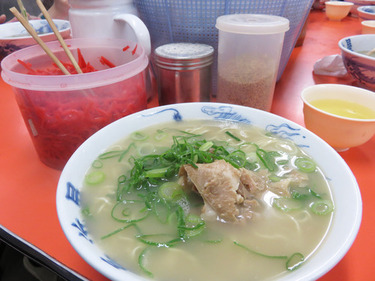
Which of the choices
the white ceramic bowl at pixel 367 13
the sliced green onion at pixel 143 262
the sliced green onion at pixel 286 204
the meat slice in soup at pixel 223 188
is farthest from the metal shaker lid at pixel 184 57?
the white ceramic bowl at pixel 367 13

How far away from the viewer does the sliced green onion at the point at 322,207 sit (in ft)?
3.15

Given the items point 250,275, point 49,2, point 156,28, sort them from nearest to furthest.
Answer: point 250,275
point 156,28
point 49,2

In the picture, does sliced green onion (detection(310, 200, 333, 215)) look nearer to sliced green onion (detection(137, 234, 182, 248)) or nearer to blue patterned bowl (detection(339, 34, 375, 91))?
sliced green onion (detection(137, 234, 182, 248))

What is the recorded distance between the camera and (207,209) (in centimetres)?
97

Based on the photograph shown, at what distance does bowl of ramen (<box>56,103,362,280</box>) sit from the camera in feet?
2.64

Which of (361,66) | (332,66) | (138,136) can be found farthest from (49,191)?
(332,66)

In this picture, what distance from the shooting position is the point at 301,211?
984 millimetres

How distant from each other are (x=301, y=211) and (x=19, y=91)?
1249mm

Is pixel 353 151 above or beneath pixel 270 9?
beneath

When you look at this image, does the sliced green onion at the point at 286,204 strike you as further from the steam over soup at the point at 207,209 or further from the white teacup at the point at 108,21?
the white teacup at the point at 108,21

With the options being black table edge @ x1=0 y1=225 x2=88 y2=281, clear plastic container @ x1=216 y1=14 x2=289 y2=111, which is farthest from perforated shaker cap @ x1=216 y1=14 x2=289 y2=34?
black table edge @ x1=0 y1=225 x2=88 y2=281

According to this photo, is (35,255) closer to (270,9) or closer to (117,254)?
(117,254)

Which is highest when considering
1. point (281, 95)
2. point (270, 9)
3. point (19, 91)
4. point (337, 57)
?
point (270, 9)

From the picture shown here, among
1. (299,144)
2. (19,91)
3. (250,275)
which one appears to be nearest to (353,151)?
(299,144)
